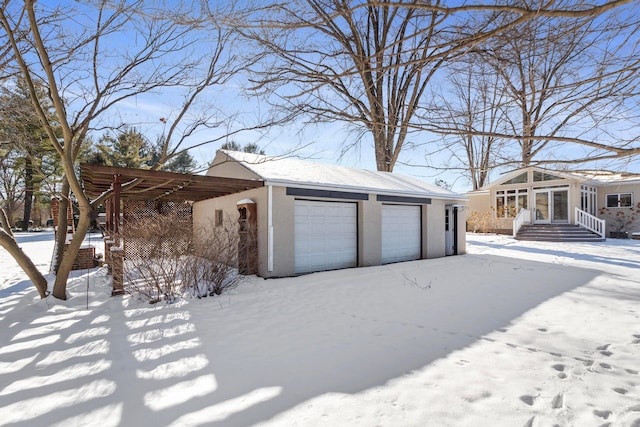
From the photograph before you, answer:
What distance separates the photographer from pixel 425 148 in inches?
178

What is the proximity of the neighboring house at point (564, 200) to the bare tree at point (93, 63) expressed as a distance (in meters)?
16.3

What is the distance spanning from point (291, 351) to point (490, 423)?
2046 millimetres

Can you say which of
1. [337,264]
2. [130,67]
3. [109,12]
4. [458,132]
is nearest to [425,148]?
[458,132]

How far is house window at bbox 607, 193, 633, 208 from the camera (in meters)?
17.9

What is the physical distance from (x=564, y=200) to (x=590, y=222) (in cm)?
177

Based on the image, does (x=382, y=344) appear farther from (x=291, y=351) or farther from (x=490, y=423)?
(x=490, y=423)

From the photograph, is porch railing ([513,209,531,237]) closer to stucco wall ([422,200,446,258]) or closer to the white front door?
the white front door

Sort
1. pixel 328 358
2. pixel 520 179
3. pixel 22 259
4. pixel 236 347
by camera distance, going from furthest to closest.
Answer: pixel 520 179, pixel 22 259, pixel 236 347, pixel 328 358

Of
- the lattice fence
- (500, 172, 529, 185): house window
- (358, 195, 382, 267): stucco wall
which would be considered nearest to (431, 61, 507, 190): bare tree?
the lattice fence

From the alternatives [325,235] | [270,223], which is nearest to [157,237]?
[270,223]

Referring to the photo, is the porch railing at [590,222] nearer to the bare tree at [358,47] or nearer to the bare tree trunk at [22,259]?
the bare tree at [358,47]

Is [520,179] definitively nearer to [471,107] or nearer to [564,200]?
[564,200]

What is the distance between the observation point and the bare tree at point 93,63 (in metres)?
5.67

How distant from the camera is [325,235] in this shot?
9148 mm
